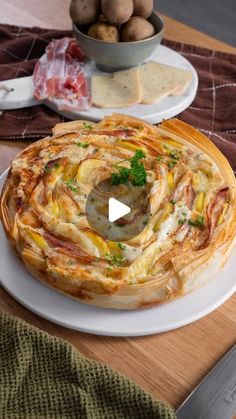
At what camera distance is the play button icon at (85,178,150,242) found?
1.42 m

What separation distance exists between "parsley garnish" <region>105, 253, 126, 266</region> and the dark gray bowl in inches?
38.4

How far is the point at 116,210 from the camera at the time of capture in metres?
1.47

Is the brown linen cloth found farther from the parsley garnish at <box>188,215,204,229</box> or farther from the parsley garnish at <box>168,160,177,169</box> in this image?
the parsley garnish at <box>188,215,204,229</box>

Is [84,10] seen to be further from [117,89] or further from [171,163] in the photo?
[171,163]

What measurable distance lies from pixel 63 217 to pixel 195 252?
1.01 feet

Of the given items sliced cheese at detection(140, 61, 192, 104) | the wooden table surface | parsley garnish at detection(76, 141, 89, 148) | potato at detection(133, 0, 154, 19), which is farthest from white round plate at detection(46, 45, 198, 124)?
the wooden table surface

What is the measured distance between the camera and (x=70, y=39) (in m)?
2.34

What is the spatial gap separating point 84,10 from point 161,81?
34cm

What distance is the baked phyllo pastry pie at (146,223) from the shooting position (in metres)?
1.33

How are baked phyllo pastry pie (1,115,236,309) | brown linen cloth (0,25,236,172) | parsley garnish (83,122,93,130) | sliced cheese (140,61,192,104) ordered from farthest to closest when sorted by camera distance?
sliced cheese (140,61,192,104), brown linen cloth (0,25,236,172), parsley garnish (83,122,93,130), baked phyllo pastry pie (1,115,236,309)

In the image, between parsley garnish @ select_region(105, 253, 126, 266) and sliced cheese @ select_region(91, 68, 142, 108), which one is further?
sliced cheese @ select_region(91, 68, 142, 108)

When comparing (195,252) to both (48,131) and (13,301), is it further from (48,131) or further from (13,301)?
(48,131)

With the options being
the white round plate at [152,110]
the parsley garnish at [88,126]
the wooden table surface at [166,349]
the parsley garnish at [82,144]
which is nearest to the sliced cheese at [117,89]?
the white round plate at [152,110]

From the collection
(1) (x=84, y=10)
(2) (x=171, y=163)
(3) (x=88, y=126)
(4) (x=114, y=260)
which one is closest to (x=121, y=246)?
(4) (x=114, y=260)
